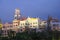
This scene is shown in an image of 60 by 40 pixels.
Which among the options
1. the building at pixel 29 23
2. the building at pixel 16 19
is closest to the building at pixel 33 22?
the building at pixel 29 23

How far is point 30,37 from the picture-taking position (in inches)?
118

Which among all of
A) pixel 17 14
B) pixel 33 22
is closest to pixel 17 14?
pixel 17 14

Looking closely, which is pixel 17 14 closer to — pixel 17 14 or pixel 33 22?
pixel 17 14

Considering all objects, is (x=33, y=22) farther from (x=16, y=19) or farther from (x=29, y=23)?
(x=16, y=19)

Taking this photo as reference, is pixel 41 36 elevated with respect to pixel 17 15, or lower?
lower

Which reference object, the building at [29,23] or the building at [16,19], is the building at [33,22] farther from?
the building at [16,19]

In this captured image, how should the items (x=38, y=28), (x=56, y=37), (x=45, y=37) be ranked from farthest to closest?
(x=38, y=28), (x=45, y=37), (x=56, y=37)

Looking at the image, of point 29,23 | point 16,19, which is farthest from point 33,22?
point 16,19

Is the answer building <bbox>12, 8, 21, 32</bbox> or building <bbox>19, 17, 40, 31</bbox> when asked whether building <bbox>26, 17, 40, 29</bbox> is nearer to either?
building <bbox>19, 17, 40, 31</bbox>

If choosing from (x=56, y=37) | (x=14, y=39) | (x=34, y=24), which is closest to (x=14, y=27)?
(x=34, y=24)

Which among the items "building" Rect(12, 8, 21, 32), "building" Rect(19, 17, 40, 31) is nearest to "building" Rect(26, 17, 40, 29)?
"building" Rect(19, 17, 40, 31)

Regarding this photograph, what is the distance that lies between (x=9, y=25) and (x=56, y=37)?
1.92m

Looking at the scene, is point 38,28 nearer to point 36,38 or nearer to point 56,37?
point 36,38

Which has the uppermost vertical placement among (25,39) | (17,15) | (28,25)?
(17,15)
